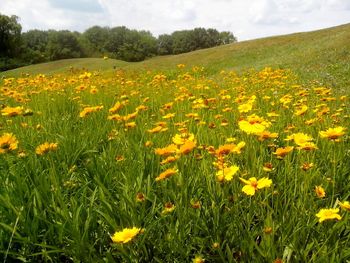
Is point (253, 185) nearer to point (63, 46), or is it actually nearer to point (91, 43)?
point (63, 46)

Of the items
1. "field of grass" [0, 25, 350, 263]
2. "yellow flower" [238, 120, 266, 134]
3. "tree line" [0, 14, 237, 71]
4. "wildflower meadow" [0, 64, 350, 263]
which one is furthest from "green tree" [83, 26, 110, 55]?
"yellow flower" [238, 120, 266, 134]

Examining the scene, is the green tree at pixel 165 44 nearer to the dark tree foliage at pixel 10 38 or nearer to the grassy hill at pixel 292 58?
the dark tree foliage at pixel 10 38

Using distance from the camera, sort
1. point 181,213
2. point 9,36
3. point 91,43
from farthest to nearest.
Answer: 1. point 91,43
2. point 9,36
3. point 181,213

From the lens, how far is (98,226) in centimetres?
202

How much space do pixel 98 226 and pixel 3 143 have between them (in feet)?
2.22

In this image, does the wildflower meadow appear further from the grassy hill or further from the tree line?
the tree line

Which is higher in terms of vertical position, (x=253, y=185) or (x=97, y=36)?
(x=97, y=36)

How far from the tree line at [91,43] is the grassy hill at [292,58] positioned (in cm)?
1786

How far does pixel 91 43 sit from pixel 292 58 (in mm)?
64572

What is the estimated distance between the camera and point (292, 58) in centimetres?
1605

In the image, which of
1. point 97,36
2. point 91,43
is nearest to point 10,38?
point 91,43

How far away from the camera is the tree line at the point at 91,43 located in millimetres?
50812

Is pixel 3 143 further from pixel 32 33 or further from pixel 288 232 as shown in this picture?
pixel 32 33

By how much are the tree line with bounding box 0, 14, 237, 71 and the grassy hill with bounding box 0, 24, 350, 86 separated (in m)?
17.9
